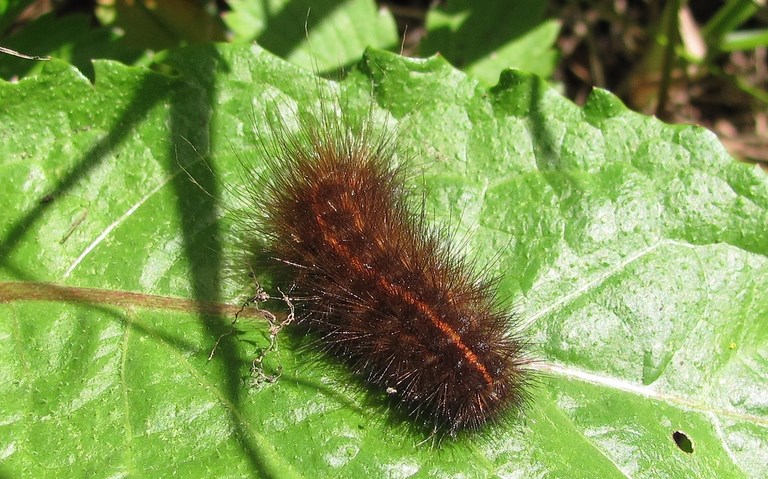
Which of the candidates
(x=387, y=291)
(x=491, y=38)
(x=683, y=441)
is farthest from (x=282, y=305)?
(x=491, y=38)

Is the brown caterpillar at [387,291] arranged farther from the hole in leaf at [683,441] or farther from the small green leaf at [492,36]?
the small green leaf at [492,36]

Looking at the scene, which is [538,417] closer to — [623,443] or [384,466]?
[623,443]

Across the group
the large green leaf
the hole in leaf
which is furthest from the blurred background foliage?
the hole in leaf

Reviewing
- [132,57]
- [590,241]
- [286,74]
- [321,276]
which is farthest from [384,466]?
[132,57]

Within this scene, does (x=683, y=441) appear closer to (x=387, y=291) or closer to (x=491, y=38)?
(x=387, y=291)

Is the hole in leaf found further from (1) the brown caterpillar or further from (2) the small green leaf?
(2) the small green leaf
